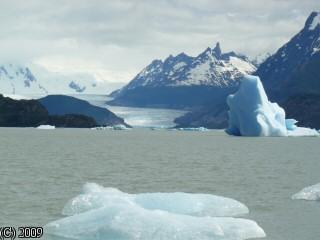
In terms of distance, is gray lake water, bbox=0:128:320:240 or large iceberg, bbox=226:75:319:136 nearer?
gray lake water, bbox=0:128:320:240

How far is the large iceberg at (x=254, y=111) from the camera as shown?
121m

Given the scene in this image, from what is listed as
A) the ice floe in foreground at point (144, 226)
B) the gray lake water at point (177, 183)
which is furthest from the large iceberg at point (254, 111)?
the ice floe in foreground at point (144, 226)

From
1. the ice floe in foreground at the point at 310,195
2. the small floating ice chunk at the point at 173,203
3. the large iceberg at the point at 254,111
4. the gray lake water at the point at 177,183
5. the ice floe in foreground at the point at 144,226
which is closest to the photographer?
the ice floe in foreground at the point at 144,226

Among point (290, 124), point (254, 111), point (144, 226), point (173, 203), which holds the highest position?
point (144, 226)

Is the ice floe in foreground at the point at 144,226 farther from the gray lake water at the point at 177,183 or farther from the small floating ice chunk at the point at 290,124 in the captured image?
the small floating ice chunk at the point at 290,124

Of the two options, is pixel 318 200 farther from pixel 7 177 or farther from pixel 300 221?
pixel 7 177

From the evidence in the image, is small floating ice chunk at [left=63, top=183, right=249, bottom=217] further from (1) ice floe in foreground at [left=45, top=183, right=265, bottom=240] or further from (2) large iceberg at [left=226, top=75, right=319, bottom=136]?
(2) large iceberg at [left=226, top=75, right=319, bottom=136]

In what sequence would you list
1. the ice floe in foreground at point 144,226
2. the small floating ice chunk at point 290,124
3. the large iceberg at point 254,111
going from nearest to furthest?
1. the ice floe in foreground at point 144,226
2. the large iceberg at point 254,111
3. the small floating ice chunk at point 290,124

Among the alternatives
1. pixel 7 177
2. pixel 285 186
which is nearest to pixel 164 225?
pixel 285 186

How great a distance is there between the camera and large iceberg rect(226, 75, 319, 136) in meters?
121

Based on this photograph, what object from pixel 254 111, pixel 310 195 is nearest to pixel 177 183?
pixel 310 195

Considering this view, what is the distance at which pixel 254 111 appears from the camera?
122 meters

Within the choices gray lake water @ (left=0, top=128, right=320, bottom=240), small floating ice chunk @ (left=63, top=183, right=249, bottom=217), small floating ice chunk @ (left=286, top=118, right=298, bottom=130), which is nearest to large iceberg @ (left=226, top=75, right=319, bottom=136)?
small floating ice chunk @ (left=286, top=118, right=298, bottom=130)

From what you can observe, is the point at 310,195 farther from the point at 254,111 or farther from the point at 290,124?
the point at 290,124
